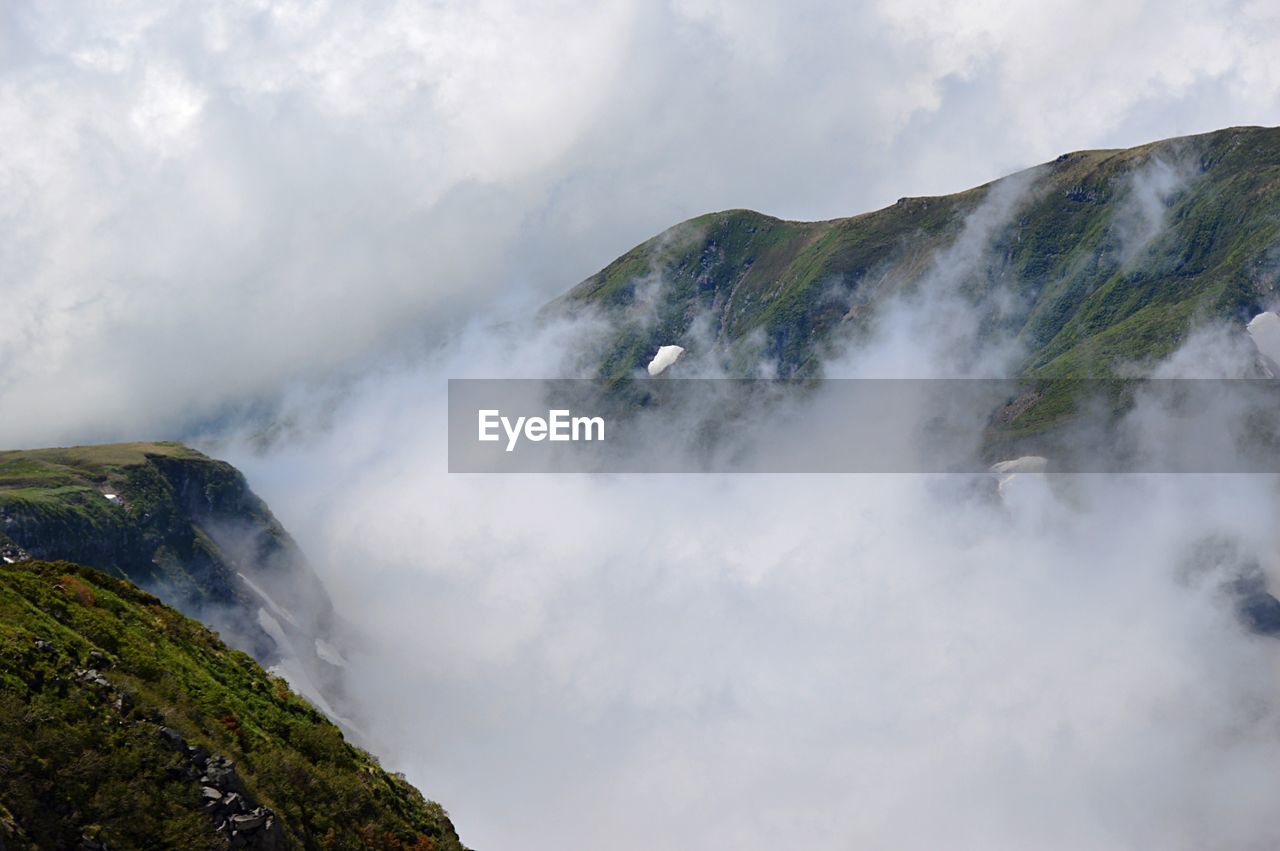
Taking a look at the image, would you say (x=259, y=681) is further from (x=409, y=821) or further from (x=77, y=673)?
(x=77, y=673)

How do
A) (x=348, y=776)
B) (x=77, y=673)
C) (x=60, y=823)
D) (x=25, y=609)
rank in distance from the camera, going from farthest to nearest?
(x=348, y=776), (x=25, y=609), (x=77, y=673), (x=60, y=823)

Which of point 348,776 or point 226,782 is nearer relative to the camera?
point 226,782

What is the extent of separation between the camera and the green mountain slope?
197ft

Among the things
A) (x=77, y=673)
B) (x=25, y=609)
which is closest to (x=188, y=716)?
(x=77, y=673)

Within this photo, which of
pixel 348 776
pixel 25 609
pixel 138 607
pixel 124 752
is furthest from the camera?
pixel 138 607

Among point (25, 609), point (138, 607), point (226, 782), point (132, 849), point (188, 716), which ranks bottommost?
point (132, 849)

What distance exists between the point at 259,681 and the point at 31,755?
111 ft

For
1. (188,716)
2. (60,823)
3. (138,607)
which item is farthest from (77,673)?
(138,607)

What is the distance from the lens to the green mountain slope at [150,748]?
197 feet

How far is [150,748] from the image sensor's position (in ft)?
212

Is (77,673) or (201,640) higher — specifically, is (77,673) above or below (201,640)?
below

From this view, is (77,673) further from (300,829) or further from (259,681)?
(259,681)

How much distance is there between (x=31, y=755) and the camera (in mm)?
59531

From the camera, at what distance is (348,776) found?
8131cm
